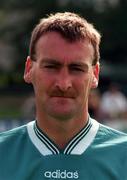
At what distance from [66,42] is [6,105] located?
35.0 meters

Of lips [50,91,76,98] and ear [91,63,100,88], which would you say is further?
ear [91,63,100,88]

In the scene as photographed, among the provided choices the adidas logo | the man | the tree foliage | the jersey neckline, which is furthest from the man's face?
the tree foliage

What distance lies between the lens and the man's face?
363cm

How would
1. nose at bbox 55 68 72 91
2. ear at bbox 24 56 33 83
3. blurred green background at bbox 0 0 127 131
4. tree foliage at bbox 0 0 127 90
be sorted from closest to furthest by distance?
nose at bbox 55 68 72 91 → ear at bbox 24 56 33 83 → blurred green background at bbox 0 0 127 131 → tree foliage at bbox 0 0 127 90

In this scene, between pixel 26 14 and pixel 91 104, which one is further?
pixel 26 14

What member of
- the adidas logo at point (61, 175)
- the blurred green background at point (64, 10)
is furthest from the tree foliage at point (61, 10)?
the adidas logo at point (61, 175)

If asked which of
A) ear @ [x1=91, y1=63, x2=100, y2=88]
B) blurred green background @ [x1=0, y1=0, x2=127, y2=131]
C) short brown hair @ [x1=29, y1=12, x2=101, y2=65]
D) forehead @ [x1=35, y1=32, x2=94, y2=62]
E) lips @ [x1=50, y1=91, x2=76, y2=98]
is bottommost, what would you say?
blurred green background @ [x1=0, y1=0, x2=127, y2=131]

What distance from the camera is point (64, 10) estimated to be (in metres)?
43.4

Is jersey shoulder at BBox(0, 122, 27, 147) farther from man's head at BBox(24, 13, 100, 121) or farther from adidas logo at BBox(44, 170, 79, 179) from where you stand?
adidas logo at BBox(44, 170, 79, 179)

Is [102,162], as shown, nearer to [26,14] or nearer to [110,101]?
[110,101]

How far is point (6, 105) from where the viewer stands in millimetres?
38531

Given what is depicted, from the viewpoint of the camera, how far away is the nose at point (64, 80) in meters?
3.61

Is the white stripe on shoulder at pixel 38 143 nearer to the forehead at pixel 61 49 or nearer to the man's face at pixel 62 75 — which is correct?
the man's face at pixel 62 75

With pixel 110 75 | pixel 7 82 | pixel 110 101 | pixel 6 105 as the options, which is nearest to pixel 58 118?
pixel 110 101
